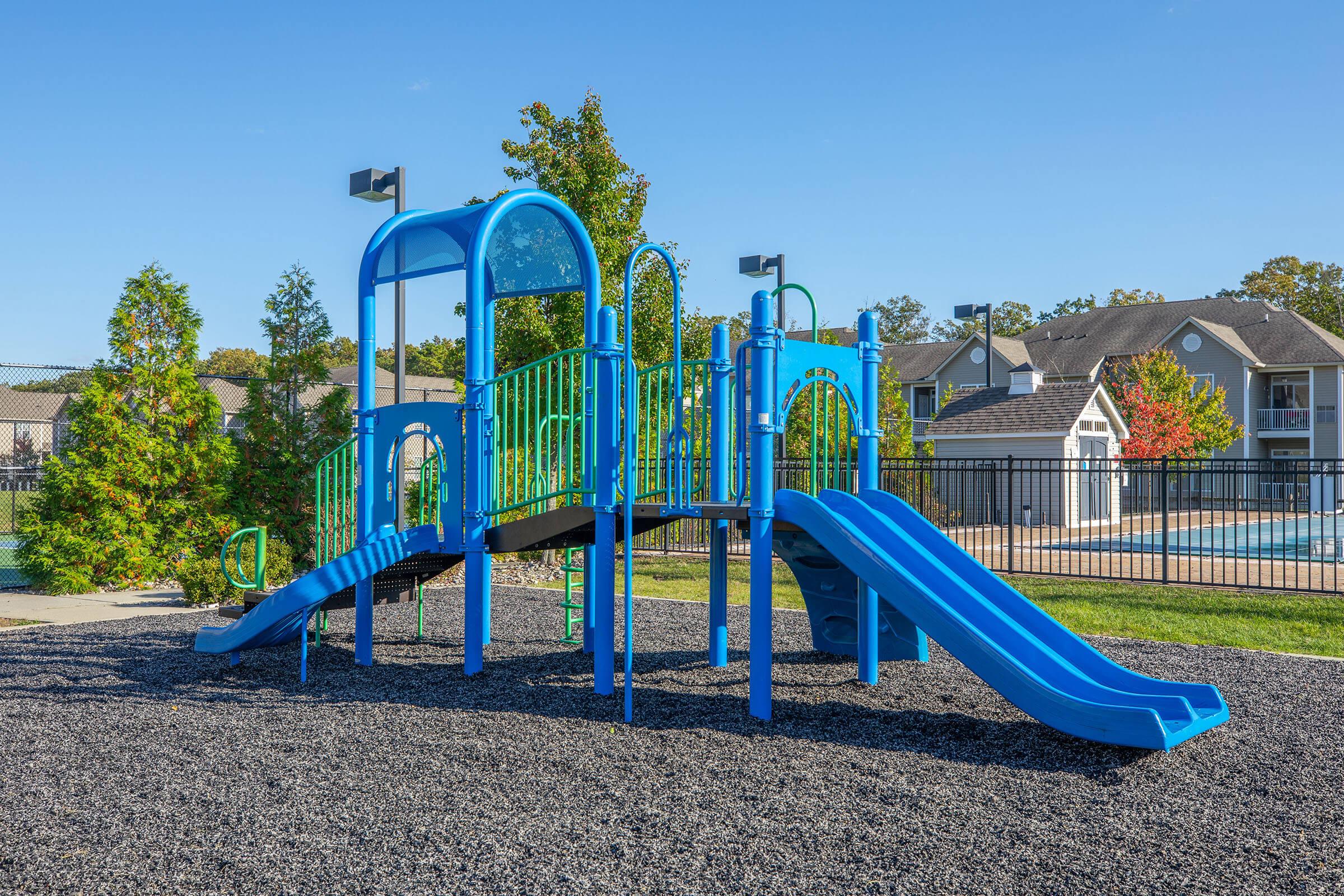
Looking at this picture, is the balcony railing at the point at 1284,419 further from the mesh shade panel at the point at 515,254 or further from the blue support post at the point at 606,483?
the blue support post at the point at 606,483

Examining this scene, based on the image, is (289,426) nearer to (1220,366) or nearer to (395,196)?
(395,196)

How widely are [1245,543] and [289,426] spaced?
57.6 ft

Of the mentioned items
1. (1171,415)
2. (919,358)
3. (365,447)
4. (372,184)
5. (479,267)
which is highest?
(919,358)

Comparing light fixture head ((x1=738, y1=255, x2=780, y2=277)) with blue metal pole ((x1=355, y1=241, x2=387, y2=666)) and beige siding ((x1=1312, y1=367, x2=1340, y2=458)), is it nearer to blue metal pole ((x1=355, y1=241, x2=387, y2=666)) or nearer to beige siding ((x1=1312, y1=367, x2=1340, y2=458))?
blue metal pole ((x1=355, y1=241, x2=387, y2=666))

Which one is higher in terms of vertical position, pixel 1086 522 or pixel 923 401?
pixel 923 401

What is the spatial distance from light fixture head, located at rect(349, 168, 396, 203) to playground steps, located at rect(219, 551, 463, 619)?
5.68 m

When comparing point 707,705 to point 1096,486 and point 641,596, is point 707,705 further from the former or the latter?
point 1096,486

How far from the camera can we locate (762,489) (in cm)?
615

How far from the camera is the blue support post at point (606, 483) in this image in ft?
21.4

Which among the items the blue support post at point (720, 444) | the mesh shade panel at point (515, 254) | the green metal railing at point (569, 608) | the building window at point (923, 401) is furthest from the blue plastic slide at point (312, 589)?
the building window at point (923, 401)

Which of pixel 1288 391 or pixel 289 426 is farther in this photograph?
pixel 1288 391

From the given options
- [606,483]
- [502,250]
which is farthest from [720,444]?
[502,250]

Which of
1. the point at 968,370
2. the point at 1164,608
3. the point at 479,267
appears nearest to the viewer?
the point at 479,267

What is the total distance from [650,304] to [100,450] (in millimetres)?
7901
